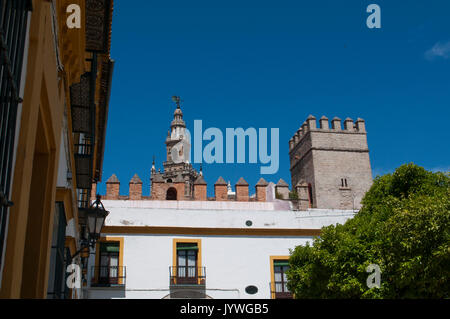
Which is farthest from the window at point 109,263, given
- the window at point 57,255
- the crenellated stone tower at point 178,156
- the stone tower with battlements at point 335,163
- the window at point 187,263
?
the crenellated stone tower at point 178,156

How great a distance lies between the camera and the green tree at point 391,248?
1202 cm

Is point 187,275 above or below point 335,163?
below

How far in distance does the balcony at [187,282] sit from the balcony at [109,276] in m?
1.80

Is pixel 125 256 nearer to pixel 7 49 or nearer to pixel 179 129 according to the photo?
pixel 7 49

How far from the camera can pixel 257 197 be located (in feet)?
87.7

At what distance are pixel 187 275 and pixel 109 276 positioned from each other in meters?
2.88

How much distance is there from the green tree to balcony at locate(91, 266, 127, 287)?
637 centimetres

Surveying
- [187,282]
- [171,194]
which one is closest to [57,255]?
[187,282]

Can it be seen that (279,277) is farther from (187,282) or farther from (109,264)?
(109,264)

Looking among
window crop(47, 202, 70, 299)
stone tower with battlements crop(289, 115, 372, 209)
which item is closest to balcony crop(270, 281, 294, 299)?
window crop(47, 202, 70, 299)

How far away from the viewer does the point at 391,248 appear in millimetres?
13180

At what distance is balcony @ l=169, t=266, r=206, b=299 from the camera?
20844 mm

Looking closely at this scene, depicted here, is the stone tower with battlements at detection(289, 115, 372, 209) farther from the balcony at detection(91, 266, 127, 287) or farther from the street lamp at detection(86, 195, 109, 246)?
the street lamp at detection(86, 195, 109, 246)
